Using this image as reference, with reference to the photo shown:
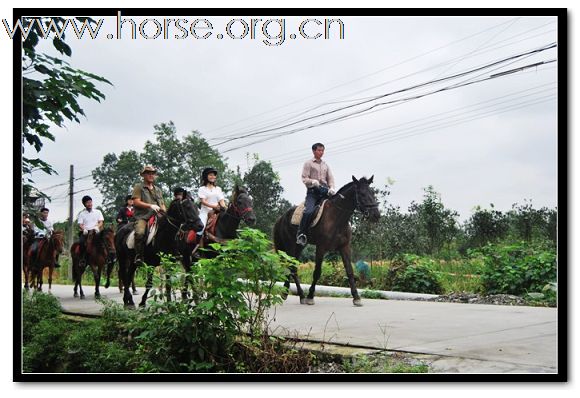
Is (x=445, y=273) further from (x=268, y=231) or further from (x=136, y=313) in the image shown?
(x=136, y=313)

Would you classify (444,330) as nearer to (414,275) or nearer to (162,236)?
(162,236)

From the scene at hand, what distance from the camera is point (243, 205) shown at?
8023 millimetres

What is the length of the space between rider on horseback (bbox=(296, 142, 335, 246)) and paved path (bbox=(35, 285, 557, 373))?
3.26 feet

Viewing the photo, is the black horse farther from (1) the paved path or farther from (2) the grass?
(2) the grass

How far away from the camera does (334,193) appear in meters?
8.29

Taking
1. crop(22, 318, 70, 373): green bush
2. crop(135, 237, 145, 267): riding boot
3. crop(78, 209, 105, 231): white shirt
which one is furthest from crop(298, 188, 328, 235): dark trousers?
crop(22, 318, 70, 373): green bush

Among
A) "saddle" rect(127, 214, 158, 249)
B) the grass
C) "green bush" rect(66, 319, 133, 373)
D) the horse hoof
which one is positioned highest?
"saddle" rect(127, 214, 158, 249)

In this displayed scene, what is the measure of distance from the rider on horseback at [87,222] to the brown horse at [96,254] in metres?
0.06

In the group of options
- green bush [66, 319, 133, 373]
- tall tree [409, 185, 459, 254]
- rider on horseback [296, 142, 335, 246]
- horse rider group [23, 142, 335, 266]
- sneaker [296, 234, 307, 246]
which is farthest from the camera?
sneaker [296, 234, 307, 246]

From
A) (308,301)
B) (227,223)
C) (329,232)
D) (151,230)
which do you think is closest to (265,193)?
(227,223)

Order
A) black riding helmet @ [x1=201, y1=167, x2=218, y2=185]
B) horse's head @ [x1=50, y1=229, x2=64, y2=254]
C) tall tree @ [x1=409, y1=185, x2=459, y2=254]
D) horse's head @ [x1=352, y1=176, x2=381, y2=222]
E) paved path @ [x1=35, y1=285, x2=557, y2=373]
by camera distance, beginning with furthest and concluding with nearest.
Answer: horse's head @ [x1=50, y1=229, x2=64, y2=254], horse's head @ [x1=352, y1=176, x2=381, y2=222], black riding helmet @ [x1=201, y1=167, x2=218, y2=185], tall tree @ [x1=409, y1=185, x2=459, y2=254], paved path @ [x1=35, y1=285, x2=557, y2=373]

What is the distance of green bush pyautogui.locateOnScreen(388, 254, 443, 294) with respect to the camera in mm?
9727

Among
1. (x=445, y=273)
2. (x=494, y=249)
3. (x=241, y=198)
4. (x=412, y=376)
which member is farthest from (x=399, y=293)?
(x=412, y=376)

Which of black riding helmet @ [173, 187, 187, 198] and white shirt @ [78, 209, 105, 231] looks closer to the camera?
black riding helmet @ [173, 187, 187, 198]
